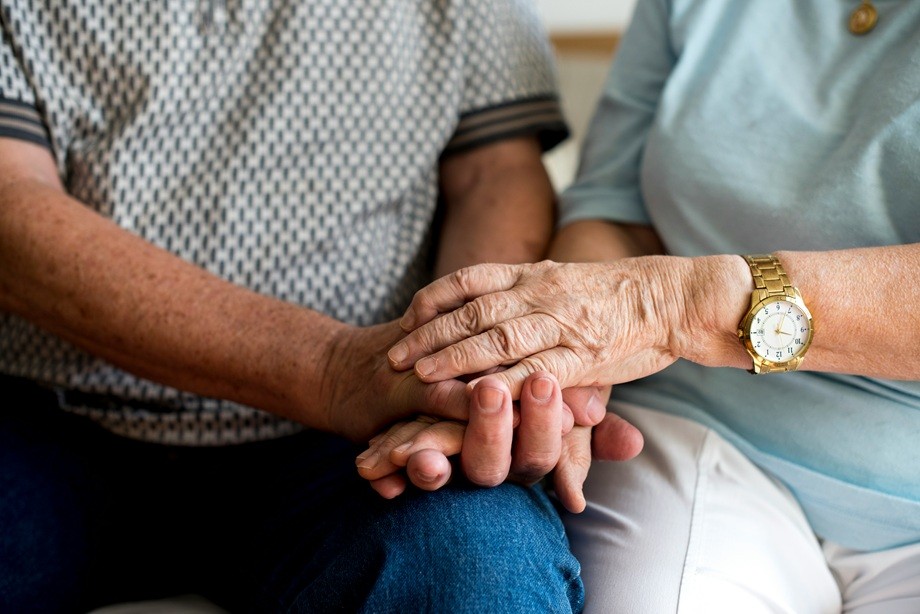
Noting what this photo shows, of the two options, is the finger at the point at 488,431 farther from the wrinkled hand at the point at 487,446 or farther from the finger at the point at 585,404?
the finger at the point at 585,404

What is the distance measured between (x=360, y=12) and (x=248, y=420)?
1.96 feet

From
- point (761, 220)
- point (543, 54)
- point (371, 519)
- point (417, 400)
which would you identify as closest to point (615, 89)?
point (543, 54)

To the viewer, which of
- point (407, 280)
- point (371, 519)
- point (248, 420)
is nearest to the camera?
point (371, 519)

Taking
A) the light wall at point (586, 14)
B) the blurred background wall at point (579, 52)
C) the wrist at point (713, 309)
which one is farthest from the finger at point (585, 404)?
the light wall at point (586, 14)

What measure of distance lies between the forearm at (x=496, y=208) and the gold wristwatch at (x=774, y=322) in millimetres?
403

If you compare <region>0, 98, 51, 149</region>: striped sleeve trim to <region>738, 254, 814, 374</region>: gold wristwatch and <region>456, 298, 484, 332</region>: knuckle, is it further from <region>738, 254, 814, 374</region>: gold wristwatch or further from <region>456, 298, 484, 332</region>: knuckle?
<region>738, 254, 814, 374</region>: gold wristwatch

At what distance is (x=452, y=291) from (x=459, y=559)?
28 cm

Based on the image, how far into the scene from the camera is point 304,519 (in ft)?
3.02

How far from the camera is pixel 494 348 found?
2.65 feet

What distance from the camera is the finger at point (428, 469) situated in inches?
29.1

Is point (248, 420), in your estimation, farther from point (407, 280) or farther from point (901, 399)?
point (901, 399)

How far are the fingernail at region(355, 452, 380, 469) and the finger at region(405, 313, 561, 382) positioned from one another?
9 cm

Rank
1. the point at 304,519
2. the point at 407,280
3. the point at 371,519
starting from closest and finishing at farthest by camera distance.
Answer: the point at 371,519, the point at 304,519, the point at 407,280

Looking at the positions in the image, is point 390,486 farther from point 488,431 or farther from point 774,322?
point 774,322
